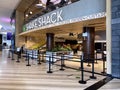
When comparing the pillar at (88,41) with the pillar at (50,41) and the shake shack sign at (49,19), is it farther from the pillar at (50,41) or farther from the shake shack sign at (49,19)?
the pillar at (50,41)

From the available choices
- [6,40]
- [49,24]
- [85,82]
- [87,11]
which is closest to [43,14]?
[49,24]

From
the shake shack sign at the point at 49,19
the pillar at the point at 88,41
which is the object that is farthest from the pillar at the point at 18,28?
the pillar at the point at 88,41

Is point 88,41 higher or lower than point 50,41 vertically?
lower

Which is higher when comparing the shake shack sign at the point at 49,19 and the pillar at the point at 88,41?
the shake shack sign at the point at 49,19

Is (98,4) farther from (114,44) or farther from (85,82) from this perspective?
(85,82)

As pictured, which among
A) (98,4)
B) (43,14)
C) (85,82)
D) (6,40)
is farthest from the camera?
(6,40)

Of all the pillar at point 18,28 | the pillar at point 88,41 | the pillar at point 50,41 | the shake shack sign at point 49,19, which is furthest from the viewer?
the pillar at point 18,28

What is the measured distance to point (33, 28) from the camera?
14.8 metres

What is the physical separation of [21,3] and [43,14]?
5.81 m

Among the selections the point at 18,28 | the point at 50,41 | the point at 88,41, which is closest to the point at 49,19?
the point at 88,41

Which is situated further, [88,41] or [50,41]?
[50,41]

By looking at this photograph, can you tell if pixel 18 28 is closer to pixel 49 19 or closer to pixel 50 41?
pixel 50 41

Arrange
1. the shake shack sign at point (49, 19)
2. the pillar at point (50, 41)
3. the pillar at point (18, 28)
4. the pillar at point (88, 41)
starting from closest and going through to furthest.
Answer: the shake shack sign at point (49, 19) → the pillar at point (88, 41) → the pillar at point (50, 41) → the pillar at point (18, 28)

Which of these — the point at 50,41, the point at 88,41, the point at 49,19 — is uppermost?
the point at 49,19
